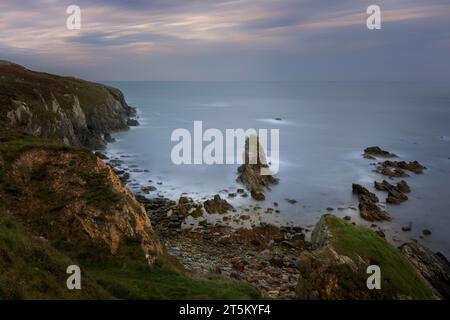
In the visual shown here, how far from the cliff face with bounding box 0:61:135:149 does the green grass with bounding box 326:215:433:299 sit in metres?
36.4

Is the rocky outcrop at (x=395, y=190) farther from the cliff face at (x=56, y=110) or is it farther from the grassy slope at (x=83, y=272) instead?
the cliff face at (x=56, y=110)

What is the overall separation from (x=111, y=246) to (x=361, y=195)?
44997 millimetres

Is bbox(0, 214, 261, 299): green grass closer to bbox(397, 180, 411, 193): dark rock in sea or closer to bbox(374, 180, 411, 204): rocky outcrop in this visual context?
bbox(374, 180, 411, 204): rocky outcrop

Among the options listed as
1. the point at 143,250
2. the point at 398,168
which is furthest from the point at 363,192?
the point at 143,250

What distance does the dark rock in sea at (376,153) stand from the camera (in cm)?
9078

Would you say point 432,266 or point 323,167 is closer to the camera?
point 432,266

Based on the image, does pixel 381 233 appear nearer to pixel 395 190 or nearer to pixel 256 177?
pixel 395 190

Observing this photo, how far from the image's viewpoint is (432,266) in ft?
118

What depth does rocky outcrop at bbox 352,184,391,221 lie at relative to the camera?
51506mm

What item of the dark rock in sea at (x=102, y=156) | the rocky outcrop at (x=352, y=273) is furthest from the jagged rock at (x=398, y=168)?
the dark rock in sea at (x=102, y=156)

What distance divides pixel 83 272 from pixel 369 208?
44.5 m

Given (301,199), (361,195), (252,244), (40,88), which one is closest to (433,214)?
(361,195)

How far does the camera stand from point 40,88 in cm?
8225
